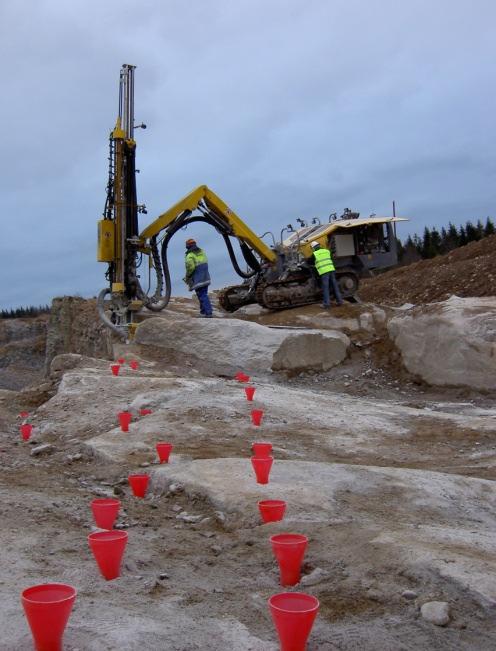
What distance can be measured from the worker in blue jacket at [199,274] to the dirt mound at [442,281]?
962 cm

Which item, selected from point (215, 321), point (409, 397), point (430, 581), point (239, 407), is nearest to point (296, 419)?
point (239, 407)

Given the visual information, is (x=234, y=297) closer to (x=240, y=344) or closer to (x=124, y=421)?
(x=240, y=344)

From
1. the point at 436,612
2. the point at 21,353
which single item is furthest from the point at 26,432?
the point at 21,353

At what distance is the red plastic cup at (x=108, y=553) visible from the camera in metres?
3.51

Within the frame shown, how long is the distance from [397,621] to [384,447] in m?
4.20

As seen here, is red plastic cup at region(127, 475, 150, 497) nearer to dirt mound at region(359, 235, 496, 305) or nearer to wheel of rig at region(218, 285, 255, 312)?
wheel of rig at region(218, 285, 255, 312)

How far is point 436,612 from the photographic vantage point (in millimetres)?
3314

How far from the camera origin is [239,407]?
27.3ft

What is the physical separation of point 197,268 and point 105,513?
35.1ft

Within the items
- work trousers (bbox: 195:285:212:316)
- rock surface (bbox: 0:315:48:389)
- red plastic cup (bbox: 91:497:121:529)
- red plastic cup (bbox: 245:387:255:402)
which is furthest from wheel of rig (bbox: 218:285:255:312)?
red plastic cup (bbox: 91:497:121:529)

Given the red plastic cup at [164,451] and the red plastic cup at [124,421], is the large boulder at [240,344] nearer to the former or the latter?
the red plastic cup at [124,421]

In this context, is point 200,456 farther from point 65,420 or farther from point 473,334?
point 473,334

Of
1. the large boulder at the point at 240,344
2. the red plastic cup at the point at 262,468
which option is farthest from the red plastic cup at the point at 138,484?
the large boulder at the point at 240,344

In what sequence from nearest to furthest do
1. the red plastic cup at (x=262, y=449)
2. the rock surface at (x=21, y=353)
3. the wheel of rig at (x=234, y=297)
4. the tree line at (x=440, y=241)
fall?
1. the red plastic cup at (x=262, y=449)
2. the wheel of rig at (x=234, y=297)
3. the rock surface at (x=21, y=353)
4. the tree line at (x=440, y=241)
